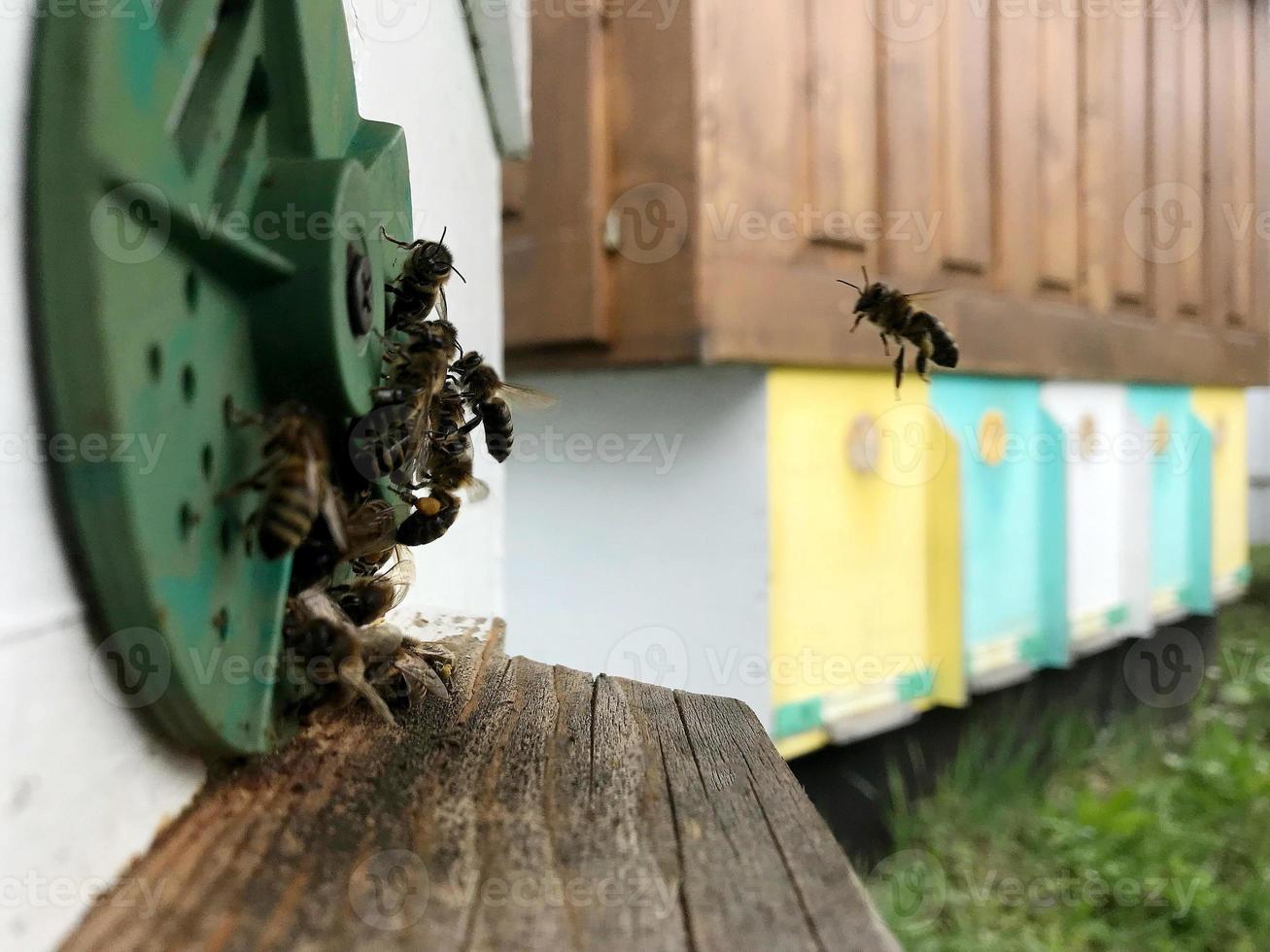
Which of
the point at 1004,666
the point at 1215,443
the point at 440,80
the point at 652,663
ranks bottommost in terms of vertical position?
the point at 1004,666

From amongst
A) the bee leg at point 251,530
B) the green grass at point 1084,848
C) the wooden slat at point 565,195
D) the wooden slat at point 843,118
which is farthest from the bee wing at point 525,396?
the green grass at point 1084,848

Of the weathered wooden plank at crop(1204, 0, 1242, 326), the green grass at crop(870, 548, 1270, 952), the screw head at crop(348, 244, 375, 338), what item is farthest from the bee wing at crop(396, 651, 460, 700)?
the weathered wooden plank at crop(1204, 0, 1242, 326)

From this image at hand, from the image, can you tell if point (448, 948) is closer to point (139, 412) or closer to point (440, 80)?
point (139, 412)

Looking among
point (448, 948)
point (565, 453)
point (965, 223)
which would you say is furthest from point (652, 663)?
point (448, 948)

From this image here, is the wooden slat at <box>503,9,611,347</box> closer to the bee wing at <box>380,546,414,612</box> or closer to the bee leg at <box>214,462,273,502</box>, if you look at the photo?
the bee wing at <box>380,546,414,612</box>

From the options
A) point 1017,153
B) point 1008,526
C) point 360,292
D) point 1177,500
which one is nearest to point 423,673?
point 360,292

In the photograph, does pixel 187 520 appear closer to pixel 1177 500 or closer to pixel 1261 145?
pixel 1177 500

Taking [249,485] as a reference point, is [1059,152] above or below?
above
